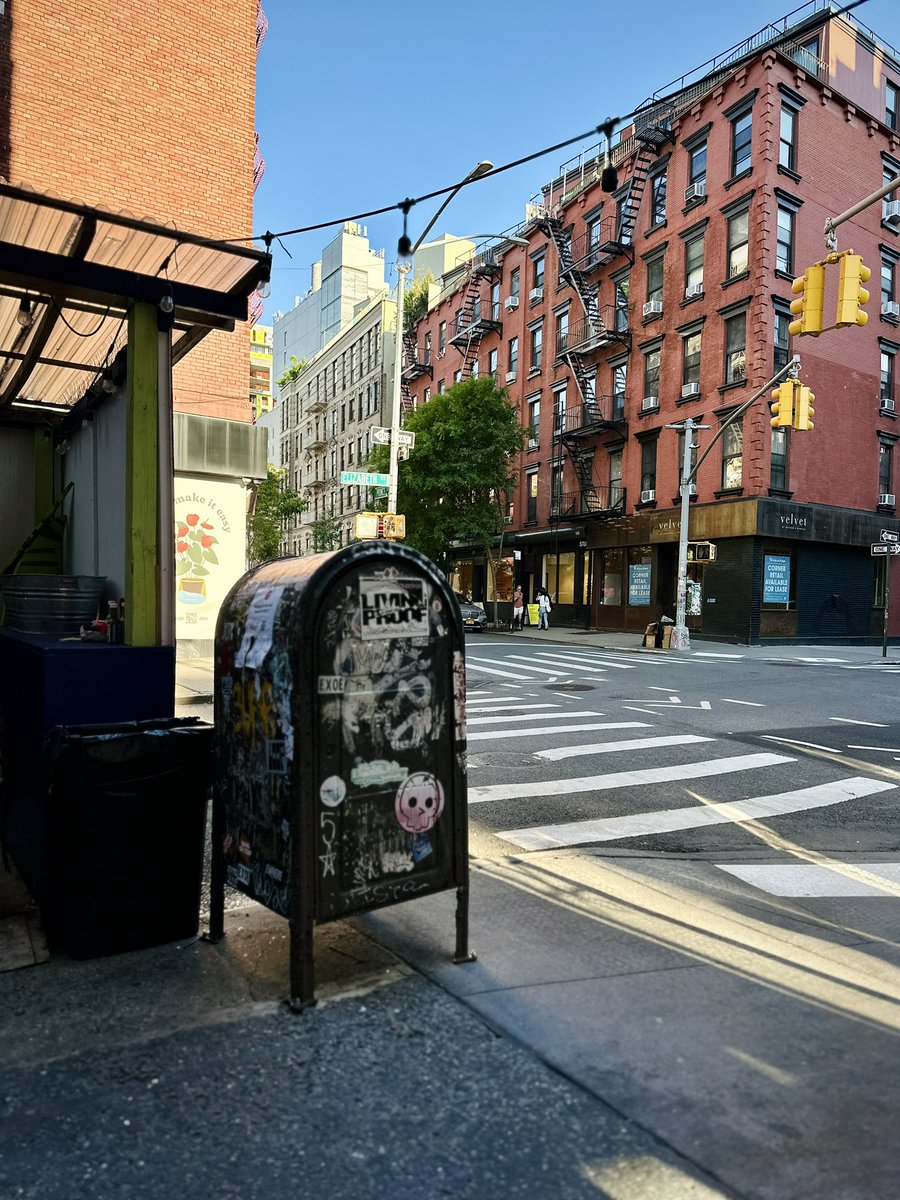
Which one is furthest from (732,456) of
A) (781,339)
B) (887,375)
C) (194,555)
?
(194,555)

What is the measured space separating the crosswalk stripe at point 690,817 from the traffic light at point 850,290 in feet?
21.5

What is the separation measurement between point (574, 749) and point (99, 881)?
6269 millimetres

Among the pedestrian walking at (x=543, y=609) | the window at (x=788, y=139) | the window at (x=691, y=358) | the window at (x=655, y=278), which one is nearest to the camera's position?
the window at (x=788, y=139)

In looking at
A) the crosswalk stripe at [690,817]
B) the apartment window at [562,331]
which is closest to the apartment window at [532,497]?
the apartment window at [562,331]

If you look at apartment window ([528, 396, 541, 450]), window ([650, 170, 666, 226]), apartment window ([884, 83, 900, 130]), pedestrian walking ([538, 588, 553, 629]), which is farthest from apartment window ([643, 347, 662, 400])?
apartment window ([884, 83, 900, 130])

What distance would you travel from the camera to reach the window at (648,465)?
109ft

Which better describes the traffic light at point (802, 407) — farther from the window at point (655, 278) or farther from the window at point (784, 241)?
the window at point (655, 278)

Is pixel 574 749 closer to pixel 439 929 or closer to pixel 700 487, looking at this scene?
pixel 439 929

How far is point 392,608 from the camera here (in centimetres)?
341

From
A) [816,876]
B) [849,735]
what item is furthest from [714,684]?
[816,876]

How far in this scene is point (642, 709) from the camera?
1238cm

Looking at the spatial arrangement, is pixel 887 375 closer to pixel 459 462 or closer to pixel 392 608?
pixel 459 462

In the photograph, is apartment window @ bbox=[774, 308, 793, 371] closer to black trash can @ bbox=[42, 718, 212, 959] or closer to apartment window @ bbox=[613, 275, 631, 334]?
apartment window @ bbox=[613, 275, 631, 334]

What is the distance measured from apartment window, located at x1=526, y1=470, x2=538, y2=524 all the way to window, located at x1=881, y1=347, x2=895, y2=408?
51.4ft
